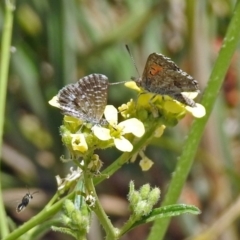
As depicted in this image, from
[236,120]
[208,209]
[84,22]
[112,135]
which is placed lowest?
[208,209]

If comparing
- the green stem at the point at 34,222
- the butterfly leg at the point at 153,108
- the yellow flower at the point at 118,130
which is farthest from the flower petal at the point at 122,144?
the green stem at the point at 34,222

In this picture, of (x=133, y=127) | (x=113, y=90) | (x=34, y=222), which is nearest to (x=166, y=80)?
(x=133, y=127)

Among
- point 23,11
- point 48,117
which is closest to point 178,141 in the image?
point 48,117

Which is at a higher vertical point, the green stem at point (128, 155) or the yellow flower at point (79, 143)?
the yellow flower at point (79, 143)

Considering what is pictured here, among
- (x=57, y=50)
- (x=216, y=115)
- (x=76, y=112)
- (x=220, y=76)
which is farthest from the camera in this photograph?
(x=216, y=115)

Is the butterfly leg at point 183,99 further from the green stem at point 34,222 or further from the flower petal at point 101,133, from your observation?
the green stem at point 34,222

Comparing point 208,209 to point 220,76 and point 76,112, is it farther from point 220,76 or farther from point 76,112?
point 76,112
